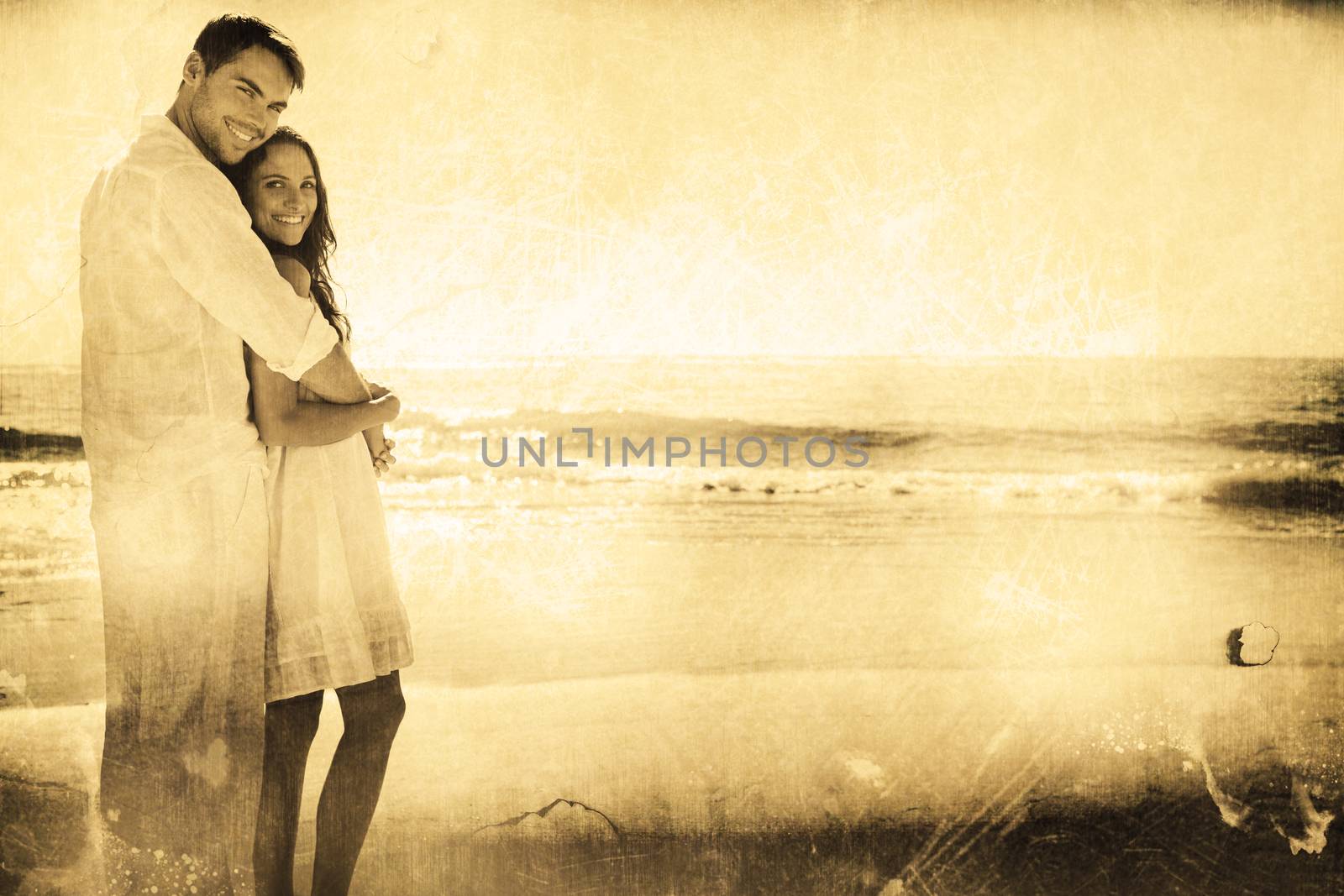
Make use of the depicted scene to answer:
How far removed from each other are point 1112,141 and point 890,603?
1.13 m

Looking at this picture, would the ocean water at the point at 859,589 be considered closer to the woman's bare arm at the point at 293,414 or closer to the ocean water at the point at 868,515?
the ocean water at the point at 868,515

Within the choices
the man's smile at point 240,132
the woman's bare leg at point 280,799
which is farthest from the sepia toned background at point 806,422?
the man's smile at point 240,132

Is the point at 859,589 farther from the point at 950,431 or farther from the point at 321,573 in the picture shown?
the point at 321,573

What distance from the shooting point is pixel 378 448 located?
6.09 feet

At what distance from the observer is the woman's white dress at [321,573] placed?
169 centimetres

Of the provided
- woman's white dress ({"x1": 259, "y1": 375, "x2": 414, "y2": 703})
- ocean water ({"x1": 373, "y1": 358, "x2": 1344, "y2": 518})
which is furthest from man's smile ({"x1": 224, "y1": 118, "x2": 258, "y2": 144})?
ocean water ({"x1": 373, "y1": 358, "x2": 1344, "y2": 518})

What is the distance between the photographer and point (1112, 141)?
Answer: 210 centimetres

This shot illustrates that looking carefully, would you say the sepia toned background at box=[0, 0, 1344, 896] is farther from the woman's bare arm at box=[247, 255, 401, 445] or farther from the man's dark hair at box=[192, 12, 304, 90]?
the woman's bare arm at box=[247, 255, 401, 445]

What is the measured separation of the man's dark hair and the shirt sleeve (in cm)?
25

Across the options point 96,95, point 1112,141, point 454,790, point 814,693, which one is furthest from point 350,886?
point 1112,141

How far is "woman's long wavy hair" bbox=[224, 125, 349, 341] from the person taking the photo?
169cm

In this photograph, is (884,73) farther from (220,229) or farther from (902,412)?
(220,229)

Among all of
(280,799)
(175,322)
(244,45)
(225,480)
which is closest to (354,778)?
(280,799)

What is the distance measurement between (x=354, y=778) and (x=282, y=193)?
1101 mm
